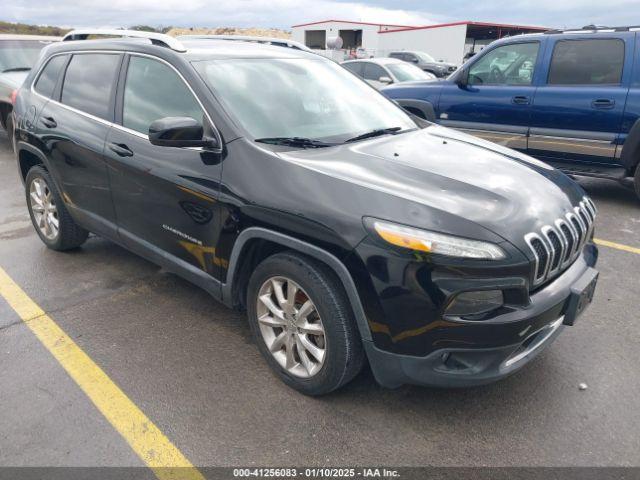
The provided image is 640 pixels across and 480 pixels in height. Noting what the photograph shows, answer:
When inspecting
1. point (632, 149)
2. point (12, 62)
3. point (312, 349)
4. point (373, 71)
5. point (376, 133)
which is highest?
point (12, 62)

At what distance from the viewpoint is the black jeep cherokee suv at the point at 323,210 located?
2.21 metres

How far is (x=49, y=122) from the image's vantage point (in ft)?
13.5

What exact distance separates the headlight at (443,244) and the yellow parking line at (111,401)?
1.32 metres

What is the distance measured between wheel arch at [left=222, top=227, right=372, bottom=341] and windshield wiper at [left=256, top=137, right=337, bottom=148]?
51cm

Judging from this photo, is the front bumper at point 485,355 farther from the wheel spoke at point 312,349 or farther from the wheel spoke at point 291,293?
the wheel spoke at point 291,293

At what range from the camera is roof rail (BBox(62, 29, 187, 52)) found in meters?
3.26

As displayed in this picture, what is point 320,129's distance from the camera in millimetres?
3104

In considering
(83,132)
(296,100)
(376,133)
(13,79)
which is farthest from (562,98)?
(13,79)

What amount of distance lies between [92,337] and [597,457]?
282 centimetres

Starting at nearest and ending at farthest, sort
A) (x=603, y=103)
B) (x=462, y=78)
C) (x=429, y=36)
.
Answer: (x=603, y=103) → (x=462, y=78) → (x=429, y=36)

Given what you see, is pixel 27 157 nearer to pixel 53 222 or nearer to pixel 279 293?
pixel 53 222

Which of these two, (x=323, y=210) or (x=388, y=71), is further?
(x=388, y=71)

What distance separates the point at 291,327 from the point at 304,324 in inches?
4.4

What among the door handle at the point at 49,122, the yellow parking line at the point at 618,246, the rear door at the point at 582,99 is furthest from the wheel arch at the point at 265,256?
the rear door at the point at 582,99
